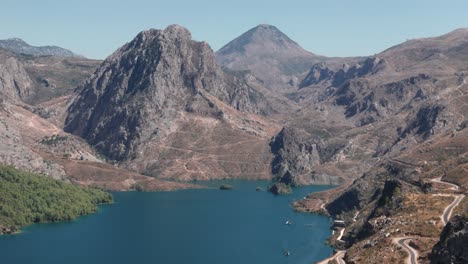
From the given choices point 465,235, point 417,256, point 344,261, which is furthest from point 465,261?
point 344,261

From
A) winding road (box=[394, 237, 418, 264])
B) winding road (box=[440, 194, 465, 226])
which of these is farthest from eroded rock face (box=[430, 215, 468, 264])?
winding road (box=[440, 194, 465, 226])

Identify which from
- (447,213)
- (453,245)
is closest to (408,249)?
(447,213)

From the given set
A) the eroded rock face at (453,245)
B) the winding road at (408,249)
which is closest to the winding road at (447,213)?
the winding road at (408,249)

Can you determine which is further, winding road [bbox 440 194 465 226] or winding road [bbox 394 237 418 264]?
winding road [bbox 440 194 465 226]

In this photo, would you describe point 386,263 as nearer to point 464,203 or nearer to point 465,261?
point 465,261

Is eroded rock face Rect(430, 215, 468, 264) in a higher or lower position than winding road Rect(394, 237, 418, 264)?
higher

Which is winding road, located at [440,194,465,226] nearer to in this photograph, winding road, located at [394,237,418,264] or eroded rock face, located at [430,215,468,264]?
winding road, located at [394,237,418,264]

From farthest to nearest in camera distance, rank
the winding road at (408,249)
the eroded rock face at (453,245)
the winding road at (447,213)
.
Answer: the winding road at (447,213)
the winding road at (408,249)
the eroded rock face at (453,245)

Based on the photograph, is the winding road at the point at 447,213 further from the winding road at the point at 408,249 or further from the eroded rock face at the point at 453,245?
the eroded rock face at the point at 453,245
